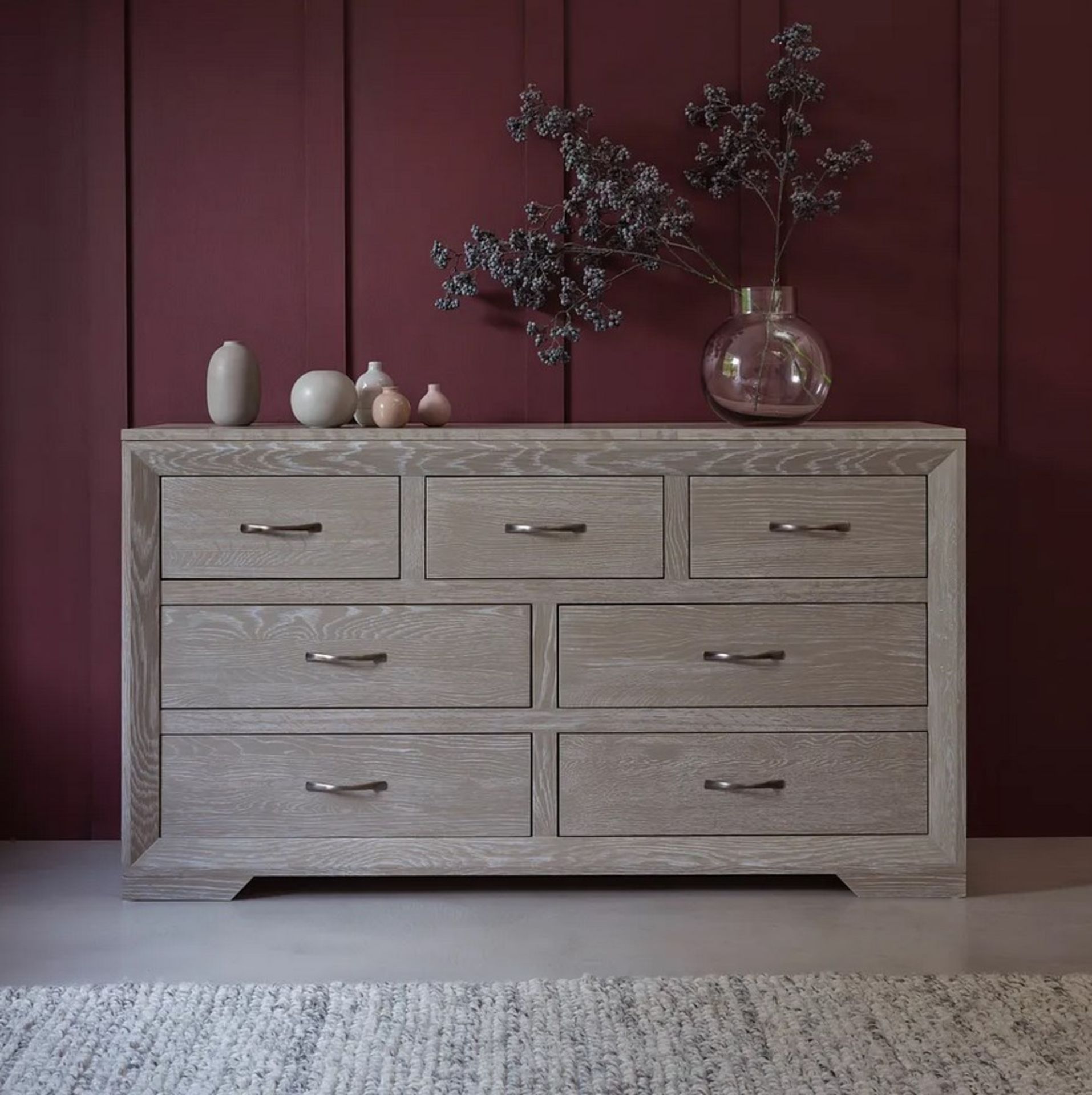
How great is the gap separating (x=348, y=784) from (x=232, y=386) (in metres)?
0.82

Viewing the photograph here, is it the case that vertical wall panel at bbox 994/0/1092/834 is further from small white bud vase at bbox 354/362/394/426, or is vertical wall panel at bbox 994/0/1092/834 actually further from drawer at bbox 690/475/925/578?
small white bud vase at bbox 354/362/394/426

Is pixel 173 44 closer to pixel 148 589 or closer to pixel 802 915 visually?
pixel 148 589

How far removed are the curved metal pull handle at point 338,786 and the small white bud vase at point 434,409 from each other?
73cm

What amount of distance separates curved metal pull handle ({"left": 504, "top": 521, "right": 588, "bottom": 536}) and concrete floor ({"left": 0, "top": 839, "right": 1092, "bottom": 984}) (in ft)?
2.32

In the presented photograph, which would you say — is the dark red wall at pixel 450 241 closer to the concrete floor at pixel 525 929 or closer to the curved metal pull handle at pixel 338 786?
the concrete floor at pixel 525 929

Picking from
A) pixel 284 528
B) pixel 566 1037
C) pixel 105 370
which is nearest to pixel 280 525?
pixel 284 528

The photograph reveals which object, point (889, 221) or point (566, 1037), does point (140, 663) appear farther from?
point (889, 221)

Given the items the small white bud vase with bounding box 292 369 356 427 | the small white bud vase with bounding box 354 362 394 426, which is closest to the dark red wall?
the small white bud vase with bounding box 354 362 394 426

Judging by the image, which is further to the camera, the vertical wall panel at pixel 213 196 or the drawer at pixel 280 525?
the vertical wall panel at pixel 213 196

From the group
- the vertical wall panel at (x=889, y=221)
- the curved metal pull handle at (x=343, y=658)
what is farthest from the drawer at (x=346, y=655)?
the vertical wall panel at (x=889, y=221)

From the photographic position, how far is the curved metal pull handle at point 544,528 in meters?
2.70

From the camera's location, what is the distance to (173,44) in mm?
3092

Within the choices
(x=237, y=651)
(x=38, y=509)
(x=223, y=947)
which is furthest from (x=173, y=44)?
(x=223, y=947)

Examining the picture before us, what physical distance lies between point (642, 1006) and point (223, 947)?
2.51ft
